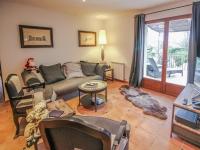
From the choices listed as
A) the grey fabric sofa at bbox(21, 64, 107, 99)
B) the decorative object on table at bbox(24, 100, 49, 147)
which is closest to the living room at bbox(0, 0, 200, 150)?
the grey fabric sofa at bbox(21, 64, 107, 99)

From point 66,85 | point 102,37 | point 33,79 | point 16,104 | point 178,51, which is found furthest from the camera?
point 102,37

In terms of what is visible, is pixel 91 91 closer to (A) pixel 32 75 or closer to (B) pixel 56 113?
(B) pixel 56 113

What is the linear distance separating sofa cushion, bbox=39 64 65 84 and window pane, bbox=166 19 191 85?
2760mm

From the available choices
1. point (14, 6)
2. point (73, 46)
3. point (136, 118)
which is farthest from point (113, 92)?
point (14, 6)

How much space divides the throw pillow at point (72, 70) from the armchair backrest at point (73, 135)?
9.93 ft

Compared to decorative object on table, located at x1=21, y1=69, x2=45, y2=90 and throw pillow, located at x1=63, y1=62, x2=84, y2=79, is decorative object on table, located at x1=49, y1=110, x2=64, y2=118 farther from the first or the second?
throw pillow, located at x1=63, y1=62, x2=84, y2=79

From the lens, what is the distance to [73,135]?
2.85 ft

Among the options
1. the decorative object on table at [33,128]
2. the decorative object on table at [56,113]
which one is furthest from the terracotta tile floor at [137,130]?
the decorative object on table at [33,128]

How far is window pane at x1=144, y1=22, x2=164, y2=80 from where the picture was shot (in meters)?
3.91

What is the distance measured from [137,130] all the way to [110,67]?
3.07m

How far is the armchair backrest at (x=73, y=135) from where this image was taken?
2.58ft

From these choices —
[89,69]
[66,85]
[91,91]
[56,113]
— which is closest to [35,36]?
[66,85]

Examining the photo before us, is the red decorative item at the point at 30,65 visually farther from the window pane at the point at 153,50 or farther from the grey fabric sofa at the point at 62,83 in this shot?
the window pane at the point at 153,50

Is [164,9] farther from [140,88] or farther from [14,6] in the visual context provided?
[14,6]
